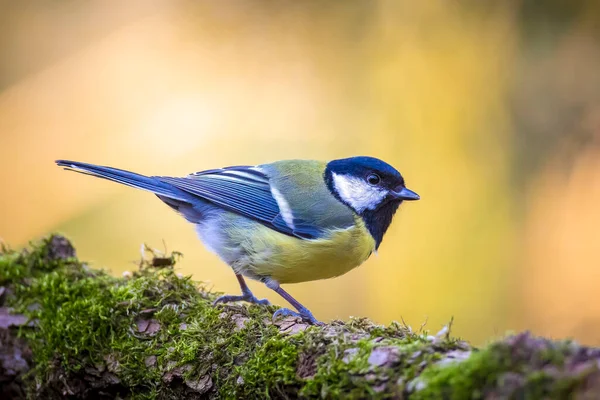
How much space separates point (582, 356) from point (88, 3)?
5.43m

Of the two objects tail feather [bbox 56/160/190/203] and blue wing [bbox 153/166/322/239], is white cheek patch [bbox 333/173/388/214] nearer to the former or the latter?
blue wing [bbox 153/166/322/239]

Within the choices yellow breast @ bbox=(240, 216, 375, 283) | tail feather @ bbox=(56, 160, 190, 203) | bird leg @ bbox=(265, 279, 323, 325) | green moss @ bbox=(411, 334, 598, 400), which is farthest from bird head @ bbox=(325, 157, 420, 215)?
green moss @ bbox=(411, 334, 598, 400)

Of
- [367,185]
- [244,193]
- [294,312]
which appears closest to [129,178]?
[244,193]

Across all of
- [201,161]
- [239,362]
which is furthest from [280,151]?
[239,362]

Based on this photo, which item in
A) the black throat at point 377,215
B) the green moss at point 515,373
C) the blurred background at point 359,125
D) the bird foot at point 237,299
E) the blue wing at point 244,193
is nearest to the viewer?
the green moss at point 515,373

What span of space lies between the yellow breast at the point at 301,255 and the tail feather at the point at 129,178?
17.7 inches

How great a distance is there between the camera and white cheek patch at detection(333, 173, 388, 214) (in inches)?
102

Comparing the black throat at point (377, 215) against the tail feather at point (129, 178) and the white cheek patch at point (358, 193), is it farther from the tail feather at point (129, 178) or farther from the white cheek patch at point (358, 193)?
the tail feather at point (129, 178)

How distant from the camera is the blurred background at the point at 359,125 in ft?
15.9

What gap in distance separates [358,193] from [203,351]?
1.15m

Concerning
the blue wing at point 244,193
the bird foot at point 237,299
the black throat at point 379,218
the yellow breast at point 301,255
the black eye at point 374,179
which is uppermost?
the black eye at point 374,179

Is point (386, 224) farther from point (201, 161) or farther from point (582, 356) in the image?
point (201, 161)

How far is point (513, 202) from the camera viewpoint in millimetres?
4957

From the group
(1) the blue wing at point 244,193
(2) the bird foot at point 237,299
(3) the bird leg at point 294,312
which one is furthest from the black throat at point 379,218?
(2) the bird foot at point 237,299
